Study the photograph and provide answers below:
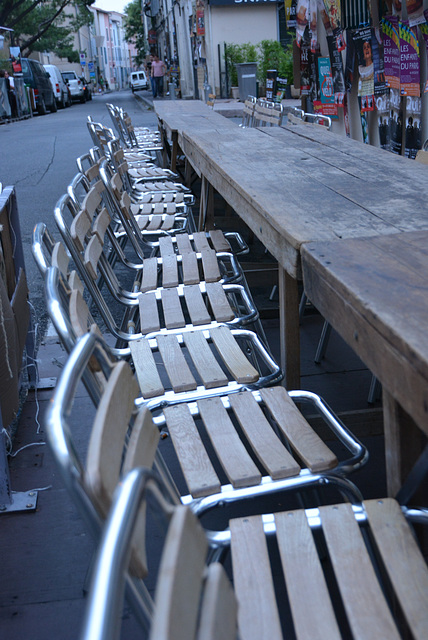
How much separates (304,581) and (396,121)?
5.12 meters

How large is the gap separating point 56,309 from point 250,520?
0.58 m

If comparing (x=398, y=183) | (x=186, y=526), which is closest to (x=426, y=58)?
(x=398, y=183)

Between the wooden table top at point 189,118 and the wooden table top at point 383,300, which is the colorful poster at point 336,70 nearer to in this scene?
the wooden table top at point 189,118

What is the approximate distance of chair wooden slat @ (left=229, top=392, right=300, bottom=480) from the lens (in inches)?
64.9

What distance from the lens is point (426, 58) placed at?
5258mm

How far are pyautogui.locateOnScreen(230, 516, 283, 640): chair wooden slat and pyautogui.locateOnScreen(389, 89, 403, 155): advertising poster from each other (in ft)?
16.0

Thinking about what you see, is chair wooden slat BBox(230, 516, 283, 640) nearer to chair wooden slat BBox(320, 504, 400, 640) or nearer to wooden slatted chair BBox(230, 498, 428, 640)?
wooden slatted chair BBox(230, 498, 428, 640)

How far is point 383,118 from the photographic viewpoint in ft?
20.3

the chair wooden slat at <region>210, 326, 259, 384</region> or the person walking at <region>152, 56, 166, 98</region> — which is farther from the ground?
the chair wooden slat at <region>210, 326, 259, 384</region>

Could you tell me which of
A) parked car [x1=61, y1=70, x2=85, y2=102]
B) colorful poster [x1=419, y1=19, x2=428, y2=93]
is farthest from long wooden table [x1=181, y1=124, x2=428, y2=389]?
parked car [x1=61, y1=70, x2=85, y2=102]

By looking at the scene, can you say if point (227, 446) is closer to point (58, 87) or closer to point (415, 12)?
point (415, 12)

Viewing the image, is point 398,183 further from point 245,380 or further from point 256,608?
point 256,608

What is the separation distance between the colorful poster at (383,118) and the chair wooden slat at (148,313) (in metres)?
3.76

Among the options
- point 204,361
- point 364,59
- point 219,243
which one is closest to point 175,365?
point 204,361
